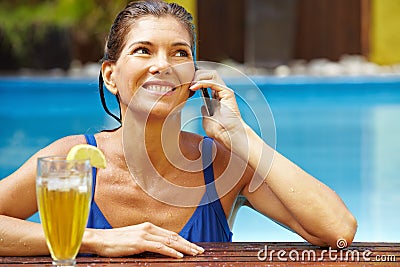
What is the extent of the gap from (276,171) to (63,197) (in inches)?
25.9

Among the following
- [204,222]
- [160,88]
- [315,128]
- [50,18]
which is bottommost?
[315,128]

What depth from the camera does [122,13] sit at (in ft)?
7.00

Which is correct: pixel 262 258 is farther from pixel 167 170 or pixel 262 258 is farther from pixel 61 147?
pixel 61 147

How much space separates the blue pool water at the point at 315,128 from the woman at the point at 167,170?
2230 mm

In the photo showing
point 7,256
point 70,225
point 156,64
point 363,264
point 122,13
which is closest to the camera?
point 70,225

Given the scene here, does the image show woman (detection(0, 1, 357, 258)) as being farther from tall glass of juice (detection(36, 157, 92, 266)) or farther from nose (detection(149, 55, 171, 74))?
tall glass of juice (detection(36, 157, 92, 266))

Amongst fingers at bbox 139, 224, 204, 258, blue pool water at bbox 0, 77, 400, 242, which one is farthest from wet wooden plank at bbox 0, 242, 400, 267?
blue pool water at bbox 0, 77, 400, 242

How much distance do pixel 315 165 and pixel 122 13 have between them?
4.36 meters

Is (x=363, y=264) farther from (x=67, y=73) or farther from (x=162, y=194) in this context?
(x=67, y=73)

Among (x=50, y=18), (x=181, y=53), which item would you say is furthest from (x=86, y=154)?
(x=50, y=18)

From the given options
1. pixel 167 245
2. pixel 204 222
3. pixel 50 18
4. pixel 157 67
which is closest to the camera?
pixel 167 245

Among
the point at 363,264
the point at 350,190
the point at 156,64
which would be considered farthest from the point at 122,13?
the point at 350,190

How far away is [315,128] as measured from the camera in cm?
819

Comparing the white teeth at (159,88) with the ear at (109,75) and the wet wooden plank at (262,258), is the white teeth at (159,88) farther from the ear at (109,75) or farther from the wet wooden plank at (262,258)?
the wet wooden plank at (262,258)
